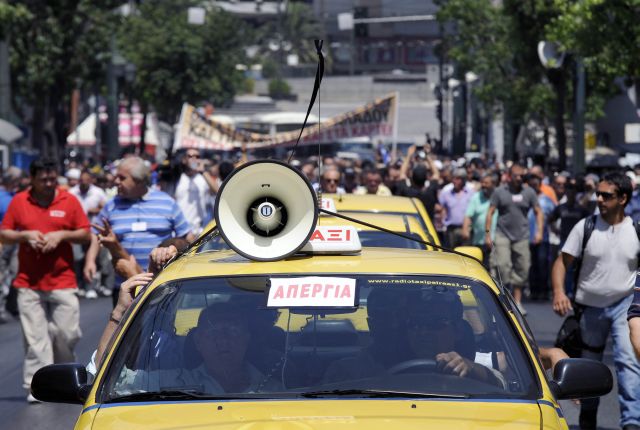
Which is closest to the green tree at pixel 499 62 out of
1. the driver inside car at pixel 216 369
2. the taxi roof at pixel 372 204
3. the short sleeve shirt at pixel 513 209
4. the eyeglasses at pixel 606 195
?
the short sleeve shirt at pixel 513 209

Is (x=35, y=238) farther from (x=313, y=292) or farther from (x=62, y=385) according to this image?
(x=313, y=292)

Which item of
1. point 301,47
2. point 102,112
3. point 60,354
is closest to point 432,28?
point 301,47

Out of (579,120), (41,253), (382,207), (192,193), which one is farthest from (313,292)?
(579,120)

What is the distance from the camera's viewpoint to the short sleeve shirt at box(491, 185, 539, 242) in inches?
647

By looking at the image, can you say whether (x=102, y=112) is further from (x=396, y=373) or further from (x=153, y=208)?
(x=396, y=373)

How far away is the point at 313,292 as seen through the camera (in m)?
5.05

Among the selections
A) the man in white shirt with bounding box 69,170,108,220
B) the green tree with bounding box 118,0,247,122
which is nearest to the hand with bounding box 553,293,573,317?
the man in white shirt with bounding box 69,170,108,220

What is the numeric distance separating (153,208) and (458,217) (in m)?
9.76

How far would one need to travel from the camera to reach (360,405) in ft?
15.0

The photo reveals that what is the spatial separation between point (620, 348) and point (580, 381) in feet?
12.4

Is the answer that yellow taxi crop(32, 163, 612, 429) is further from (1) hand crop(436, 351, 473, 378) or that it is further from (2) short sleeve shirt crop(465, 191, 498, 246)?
(2) short sleeve shirt crop(465, 191, 498, 246)

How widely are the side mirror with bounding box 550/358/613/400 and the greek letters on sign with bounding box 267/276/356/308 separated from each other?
0.76m

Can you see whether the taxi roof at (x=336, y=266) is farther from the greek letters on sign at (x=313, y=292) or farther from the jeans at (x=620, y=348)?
the jeans at (x=620, y=348)

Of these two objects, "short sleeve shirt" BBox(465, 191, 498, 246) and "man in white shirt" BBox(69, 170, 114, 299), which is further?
"man in white shirt" BBox(69, 170, 114, 299)
